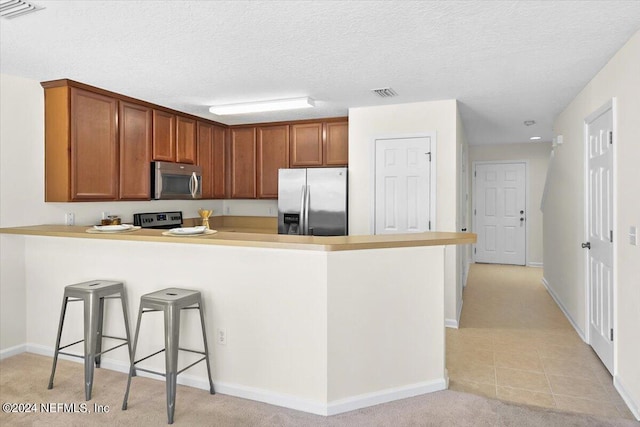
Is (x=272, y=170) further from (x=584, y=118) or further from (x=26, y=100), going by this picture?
(x=584, y=118)

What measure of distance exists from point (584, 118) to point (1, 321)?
17.5 feet

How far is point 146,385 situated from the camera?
290 centimetres

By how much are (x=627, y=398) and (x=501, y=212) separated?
5.70 meters

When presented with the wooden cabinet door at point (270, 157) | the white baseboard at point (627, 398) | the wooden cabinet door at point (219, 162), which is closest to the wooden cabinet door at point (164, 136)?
the wooden cabinet door at point (219, 162)

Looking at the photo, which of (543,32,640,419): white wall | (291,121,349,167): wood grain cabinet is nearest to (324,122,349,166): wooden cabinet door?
(291,121,349,167): wood grain cabinet

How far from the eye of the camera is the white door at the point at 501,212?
25.9ft

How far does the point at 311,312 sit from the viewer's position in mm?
2545

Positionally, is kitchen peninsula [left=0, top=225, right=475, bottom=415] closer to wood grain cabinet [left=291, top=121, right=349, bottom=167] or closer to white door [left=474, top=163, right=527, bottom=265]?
wood grain cabinet [left=291, top=121, right=349, bottom=167]

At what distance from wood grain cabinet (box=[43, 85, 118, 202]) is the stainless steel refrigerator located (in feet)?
6.48

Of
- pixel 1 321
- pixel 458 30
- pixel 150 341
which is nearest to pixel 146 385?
pixel 150 341

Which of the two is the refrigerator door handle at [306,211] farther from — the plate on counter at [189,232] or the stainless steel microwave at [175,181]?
the plate on counter at [189,232]

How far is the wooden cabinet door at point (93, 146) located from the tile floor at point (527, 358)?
11.2 ft

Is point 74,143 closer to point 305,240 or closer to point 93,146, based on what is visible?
point 93,146

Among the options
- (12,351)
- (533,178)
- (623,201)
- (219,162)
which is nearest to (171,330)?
(12,351)
